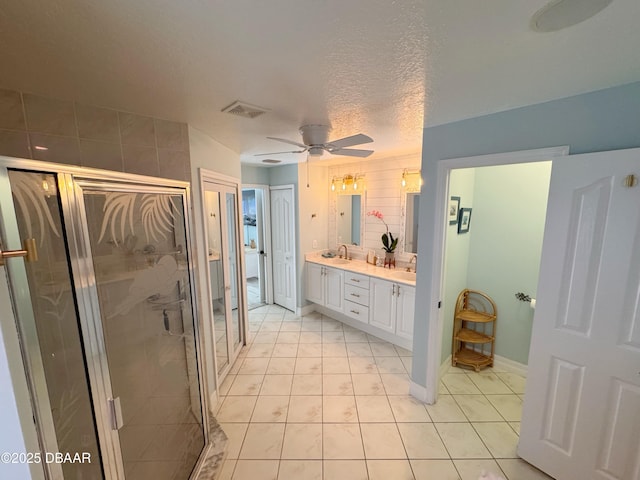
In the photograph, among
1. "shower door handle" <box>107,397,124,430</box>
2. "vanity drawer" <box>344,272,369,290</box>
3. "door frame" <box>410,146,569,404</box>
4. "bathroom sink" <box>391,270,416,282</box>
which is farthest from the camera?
"vanity drawer" <box>344,272,369,290</box>

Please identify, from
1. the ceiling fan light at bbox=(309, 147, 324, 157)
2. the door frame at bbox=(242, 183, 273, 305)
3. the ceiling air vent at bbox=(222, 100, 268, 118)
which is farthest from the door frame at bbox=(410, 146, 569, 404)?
the door frame at bbox=(242, 183, 273, 305)

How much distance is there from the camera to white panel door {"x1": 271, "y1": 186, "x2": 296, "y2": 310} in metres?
4.04

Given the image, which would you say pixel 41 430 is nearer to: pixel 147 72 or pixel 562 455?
pixel 147 72

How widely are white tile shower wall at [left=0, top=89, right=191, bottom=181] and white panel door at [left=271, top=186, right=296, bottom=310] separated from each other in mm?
2103

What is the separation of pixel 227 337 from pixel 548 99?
332 cm

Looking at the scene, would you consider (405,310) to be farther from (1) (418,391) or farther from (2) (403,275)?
(1) (418,391)

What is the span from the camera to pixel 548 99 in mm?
1493

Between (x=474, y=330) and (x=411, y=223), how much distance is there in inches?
58.3

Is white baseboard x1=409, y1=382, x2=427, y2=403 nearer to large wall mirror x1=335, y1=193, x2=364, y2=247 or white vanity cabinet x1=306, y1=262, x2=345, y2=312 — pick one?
white vanity cabinet x1=306, y1=262, x2=345, y2=312

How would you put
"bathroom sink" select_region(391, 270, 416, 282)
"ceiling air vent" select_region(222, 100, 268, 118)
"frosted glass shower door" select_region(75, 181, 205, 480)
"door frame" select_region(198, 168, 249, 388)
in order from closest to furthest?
"frosted glass shower door" select_region(75, 181, 205, 480), "ceiling air vent" select_region(222, 100, 268, 118), "door frame" select_region(198, 168, 249, 388), "bathroom sink" select_region(391, 270, 416, 282)

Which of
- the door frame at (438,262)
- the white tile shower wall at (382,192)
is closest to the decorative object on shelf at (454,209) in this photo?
the door frame at (438,262)

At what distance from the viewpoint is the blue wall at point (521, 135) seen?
52.2 inches

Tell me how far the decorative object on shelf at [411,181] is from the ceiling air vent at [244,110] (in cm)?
214

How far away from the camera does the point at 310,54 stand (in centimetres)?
102
